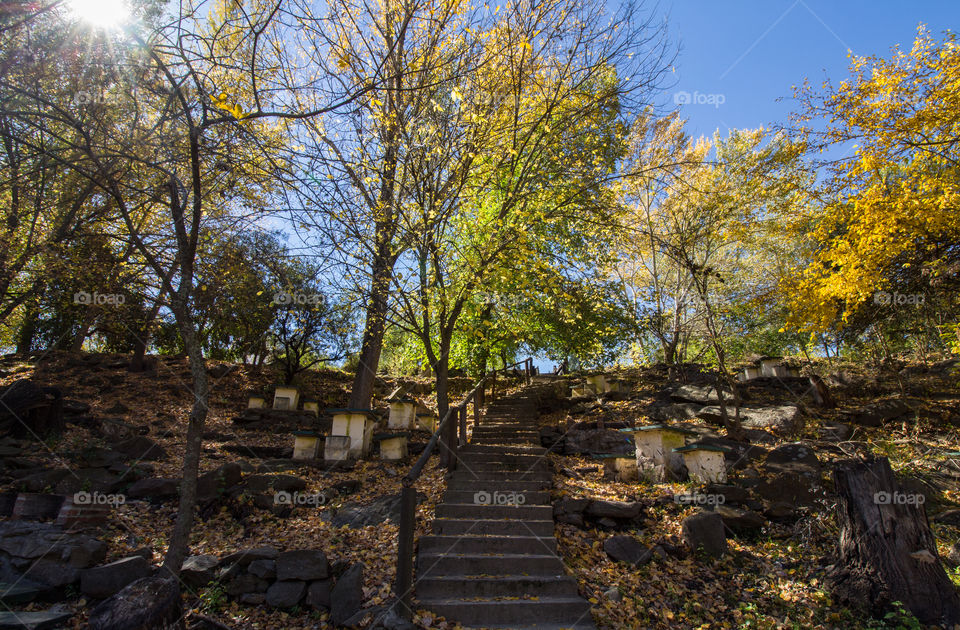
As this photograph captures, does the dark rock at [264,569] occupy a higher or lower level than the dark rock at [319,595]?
higher

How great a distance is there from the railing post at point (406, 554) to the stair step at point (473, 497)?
7.78ft

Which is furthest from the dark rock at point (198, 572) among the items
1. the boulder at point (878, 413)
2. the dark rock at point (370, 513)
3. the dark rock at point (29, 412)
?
the boulder at point (878, 413)

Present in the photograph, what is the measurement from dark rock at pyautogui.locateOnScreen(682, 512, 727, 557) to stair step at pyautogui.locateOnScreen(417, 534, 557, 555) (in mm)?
1783

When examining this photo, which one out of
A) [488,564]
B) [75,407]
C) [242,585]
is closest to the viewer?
[242,585]

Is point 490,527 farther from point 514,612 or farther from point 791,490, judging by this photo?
point 791,490

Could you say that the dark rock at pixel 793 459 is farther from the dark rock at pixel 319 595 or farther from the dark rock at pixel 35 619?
the dark rock at pixel 35 619

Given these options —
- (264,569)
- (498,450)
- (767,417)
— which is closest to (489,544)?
(264,569)

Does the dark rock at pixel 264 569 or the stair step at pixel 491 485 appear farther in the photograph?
the stair step at pixel 491 485

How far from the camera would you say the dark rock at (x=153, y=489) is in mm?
6953

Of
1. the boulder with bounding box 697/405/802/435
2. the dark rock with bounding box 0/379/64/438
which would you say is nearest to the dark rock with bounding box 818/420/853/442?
the boulder with bounding box 697/405/802/435

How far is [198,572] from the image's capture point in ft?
16.4

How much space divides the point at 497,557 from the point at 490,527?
681 millimetres

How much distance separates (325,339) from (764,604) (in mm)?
13714

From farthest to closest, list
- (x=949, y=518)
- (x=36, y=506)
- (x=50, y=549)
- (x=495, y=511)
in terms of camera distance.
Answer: (x=495, y=511) → (x=949, y=518) → (x=36, y=506) → (x=50, y=549)
